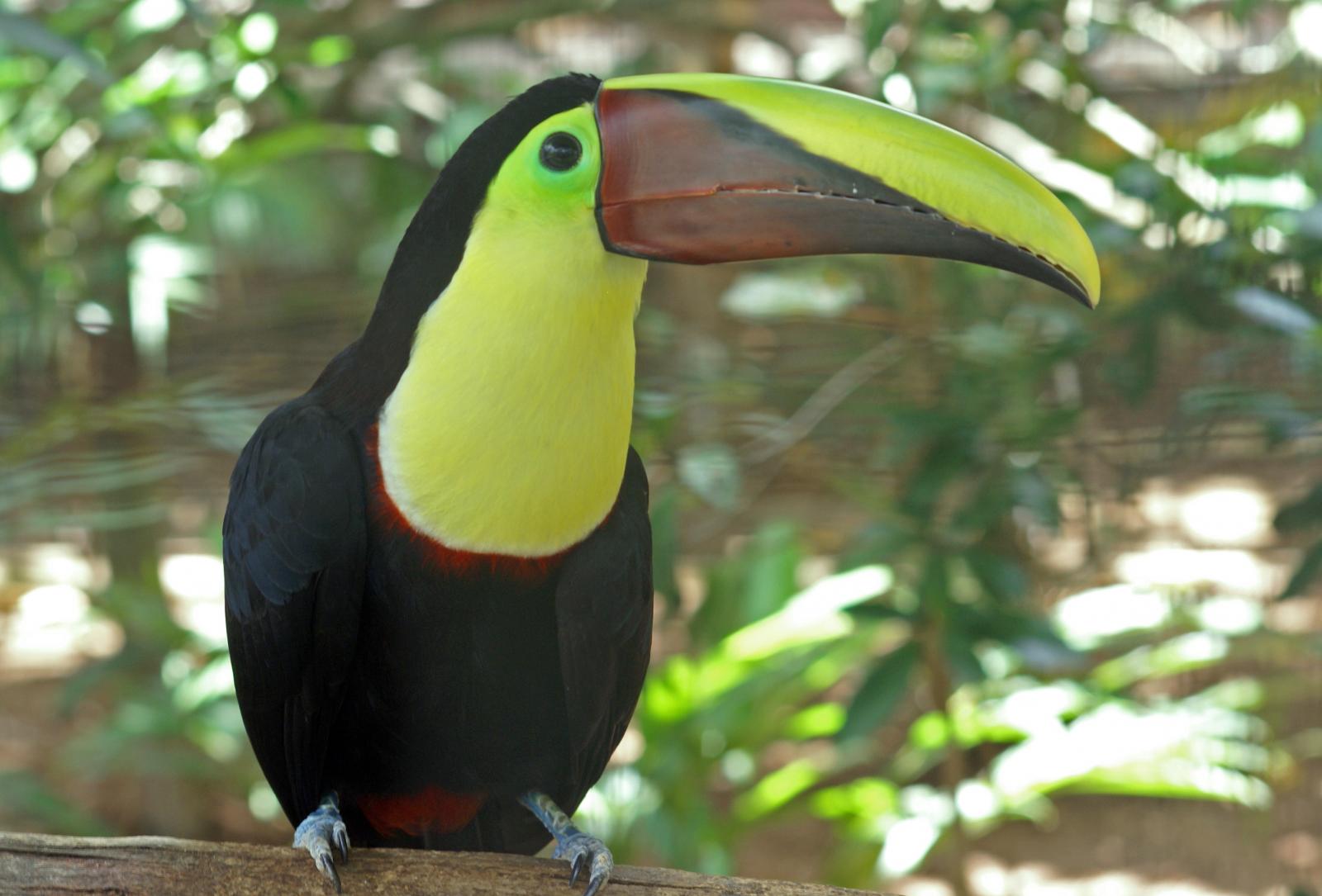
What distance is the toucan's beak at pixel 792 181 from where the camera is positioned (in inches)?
34.6

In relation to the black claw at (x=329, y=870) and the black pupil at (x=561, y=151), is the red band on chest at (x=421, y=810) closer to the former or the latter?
the black claw at (x=329, y=870)

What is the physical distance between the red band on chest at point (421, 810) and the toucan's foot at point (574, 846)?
0.17 ft

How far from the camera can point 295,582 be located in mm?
1026

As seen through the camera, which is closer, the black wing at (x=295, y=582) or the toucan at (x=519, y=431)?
the toucan at (x=519, y=431)

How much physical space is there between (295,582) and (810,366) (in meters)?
1.00

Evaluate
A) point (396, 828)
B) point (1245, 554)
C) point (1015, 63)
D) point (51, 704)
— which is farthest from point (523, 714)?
point (51, 704)

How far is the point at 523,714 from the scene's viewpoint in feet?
3.70

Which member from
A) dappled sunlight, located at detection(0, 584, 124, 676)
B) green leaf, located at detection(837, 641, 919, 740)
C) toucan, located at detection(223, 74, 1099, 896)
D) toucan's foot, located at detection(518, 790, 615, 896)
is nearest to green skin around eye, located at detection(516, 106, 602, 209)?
toucan, located at detection(223, 74, 1099, 896)

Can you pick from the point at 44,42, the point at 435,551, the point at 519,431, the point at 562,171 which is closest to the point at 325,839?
the point at 435,551

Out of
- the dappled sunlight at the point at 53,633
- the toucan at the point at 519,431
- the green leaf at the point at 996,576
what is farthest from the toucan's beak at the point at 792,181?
the dappled sunlight at the point at 53,633

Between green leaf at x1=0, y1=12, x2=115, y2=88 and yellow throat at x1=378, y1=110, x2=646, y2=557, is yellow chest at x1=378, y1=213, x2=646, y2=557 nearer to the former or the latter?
yellow throat at x1=378, y1=110, x2=646, y2=557

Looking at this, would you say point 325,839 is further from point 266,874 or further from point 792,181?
point 792,181

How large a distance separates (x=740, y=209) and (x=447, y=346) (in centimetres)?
22

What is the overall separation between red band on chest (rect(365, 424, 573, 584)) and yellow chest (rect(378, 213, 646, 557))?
0.11 ft
